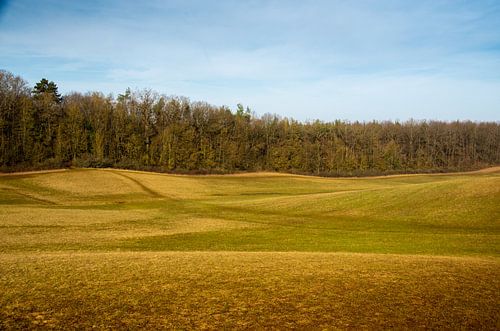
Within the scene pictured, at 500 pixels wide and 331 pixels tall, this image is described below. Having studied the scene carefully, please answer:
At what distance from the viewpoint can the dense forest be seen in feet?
297

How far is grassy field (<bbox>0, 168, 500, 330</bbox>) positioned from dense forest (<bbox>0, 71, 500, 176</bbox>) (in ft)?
193

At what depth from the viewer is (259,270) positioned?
524 inches

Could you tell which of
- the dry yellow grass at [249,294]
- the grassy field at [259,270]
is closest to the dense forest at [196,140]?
the grassy field at [259,270]

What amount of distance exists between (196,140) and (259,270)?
331ft

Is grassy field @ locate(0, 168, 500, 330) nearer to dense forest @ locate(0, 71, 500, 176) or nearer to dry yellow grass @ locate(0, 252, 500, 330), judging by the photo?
dry yellow grass @ locate(0, 252, 500, 330)

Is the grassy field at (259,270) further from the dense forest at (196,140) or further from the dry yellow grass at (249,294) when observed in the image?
the dense forest at (196,140)

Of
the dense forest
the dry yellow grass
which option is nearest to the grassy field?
the dry yellow grass

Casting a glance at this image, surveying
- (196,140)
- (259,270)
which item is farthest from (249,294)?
(196,140)

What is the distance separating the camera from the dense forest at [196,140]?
90.6m

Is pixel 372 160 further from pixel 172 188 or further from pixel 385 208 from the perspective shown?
pixel 385 208

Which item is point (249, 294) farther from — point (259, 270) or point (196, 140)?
point (196, 140)

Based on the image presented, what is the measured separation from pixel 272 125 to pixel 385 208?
9721 cm

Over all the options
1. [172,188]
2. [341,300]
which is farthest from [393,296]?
[172,188]

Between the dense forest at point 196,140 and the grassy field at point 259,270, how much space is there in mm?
58692
